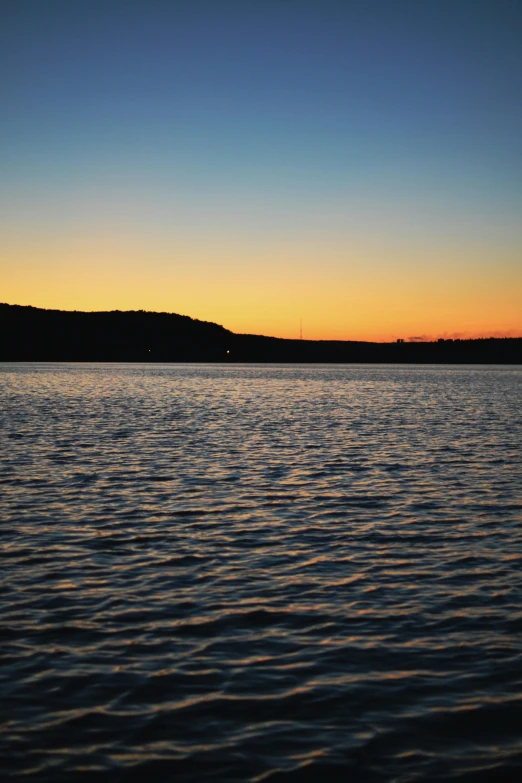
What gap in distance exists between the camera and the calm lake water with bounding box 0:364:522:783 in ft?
27.9

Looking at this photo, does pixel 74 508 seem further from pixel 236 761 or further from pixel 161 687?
pixel 236 761

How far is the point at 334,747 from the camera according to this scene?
8.56 m

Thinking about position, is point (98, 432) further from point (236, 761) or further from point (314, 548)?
point (236, 761)

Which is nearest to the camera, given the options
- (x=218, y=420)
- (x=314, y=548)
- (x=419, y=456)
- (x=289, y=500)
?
(x=314, y=548)

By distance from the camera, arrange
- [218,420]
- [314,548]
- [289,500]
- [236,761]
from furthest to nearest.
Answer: [218,420], [289,500], [314,548], [236,761]

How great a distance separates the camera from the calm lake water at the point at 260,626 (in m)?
8.50

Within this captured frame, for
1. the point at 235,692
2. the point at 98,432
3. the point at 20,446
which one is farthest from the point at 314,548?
the point at 98,432

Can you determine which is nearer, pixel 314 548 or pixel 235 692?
pixel 235 692

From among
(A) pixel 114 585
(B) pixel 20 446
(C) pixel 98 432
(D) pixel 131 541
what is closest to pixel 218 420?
(C) pixel 98 432

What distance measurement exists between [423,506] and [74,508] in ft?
34.3

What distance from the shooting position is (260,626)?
489 inches

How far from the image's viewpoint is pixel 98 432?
45781 millimetres

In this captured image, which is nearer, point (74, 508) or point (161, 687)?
point (161, 687)

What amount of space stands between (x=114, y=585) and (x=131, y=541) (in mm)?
3506
